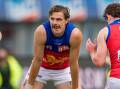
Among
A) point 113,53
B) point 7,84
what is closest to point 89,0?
point 7,84

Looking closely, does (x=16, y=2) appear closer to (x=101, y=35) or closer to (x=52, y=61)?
(x=52, y=61)

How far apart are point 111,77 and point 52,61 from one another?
1598mm

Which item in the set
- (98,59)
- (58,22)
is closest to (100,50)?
(98,59)

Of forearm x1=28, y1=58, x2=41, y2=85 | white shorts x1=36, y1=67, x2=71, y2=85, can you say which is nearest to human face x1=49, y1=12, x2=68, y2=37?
forearm x1=28, y1=58, x2=41, y2=85

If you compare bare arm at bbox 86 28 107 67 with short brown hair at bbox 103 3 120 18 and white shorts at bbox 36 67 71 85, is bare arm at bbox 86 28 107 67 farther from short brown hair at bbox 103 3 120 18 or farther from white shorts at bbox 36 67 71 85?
white shorts at bbox 36 67 71 85

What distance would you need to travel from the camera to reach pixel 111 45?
31.6 feet

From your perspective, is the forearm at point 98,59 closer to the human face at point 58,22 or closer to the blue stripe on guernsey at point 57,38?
the human face at point 58,22

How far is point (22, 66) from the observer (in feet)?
58.7

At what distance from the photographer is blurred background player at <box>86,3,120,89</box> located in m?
9.45

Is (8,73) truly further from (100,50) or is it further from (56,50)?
(100,50)

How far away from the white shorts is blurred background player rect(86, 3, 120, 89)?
1.74 meters

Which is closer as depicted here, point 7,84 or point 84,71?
point 7,84

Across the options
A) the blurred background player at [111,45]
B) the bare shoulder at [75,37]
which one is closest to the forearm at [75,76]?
the bare shoulder at [75,37]

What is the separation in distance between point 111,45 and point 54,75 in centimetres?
190
